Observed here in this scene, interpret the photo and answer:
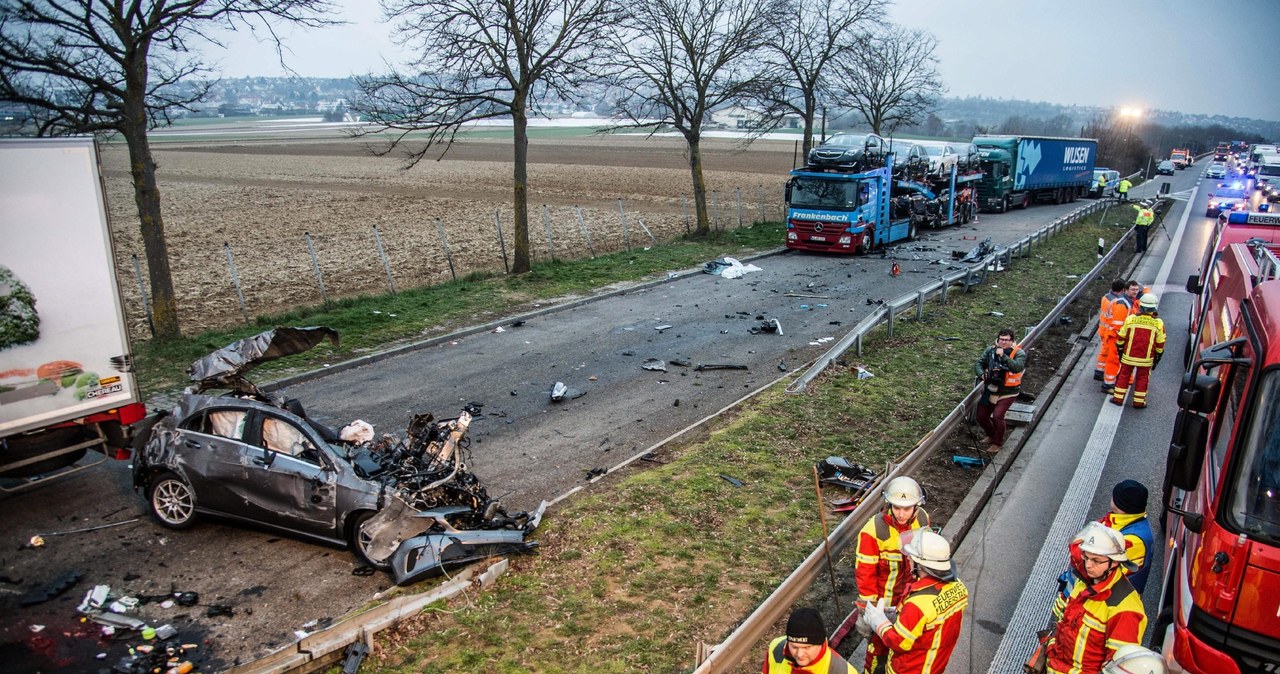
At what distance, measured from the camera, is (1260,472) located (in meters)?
4.91

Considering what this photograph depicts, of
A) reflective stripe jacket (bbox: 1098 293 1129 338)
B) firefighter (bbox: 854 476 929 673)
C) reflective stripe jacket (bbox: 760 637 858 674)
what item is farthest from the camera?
reflective stripe jacket (bbox: 1098 293 1129 338)

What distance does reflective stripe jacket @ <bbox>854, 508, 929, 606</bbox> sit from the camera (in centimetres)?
545

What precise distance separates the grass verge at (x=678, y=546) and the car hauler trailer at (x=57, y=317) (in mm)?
4909

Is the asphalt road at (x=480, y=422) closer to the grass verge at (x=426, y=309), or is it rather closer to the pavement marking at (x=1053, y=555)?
the grass verge at (x=426, y=309)

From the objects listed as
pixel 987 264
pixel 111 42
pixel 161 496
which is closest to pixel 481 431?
pixel 161 496

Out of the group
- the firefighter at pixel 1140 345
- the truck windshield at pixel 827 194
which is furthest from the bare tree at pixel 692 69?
the firefighter at pixel 1140 345

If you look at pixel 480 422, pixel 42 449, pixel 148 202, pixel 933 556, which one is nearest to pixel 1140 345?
pixel 933 556

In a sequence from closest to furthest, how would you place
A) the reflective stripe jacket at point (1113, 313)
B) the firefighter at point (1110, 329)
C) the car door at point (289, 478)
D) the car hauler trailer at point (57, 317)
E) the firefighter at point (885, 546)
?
the firefighter at point (885, 546)
the car door at point (289, 478)
the car hauler trailer at point (57, 317)
the reflective stripe jacket at point (1113, 313)
the firefighter at point (1110, 329)

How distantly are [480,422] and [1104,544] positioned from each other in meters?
8.11

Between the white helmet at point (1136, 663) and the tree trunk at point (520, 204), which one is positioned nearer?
the white helmet at point (1136, 663)

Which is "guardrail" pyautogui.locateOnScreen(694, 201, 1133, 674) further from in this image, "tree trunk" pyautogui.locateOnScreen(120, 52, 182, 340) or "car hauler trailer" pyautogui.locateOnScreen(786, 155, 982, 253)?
"tree trunk" pyautogui.locateOnScreen(120, 52, 182, 340)

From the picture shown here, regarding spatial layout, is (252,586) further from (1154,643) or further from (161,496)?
(1154,643)

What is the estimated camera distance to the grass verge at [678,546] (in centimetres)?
609

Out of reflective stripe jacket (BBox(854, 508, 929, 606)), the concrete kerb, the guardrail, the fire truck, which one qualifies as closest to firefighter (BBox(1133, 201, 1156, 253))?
the guardrail
